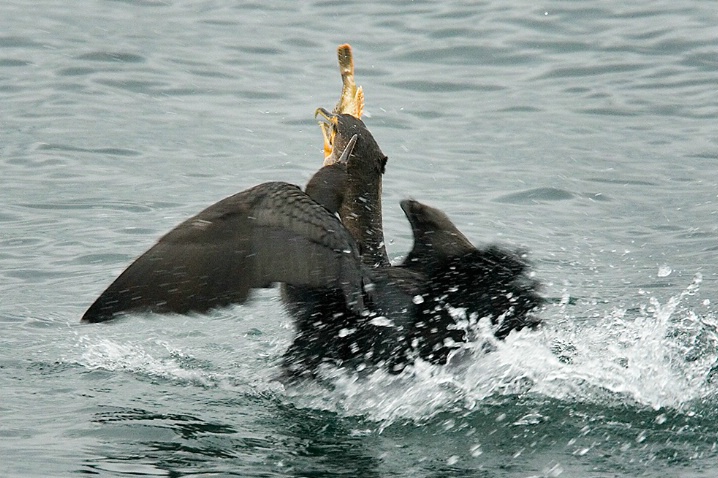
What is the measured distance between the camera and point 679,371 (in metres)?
5.46

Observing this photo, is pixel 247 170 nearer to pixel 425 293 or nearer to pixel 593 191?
pixel 593 191

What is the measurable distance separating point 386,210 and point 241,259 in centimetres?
350

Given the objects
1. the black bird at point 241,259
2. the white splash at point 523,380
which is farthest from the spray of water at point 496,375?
the black bird at point 241,259

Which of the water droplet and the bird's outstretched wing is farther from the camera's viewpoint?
the water droplet

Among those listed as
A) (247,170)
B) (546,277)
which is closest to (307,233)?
(546,277)

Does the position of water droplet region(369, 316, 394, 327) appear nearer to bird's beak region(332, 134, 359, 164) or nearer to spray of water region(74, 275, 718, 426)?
spray of water region(74, 275, 718, 426)

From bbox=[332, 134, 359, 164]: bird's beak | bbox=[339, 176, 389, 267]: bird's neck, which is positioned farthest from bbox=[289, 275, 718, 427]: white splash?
bbox=[332, 134, 359, 164]: bird's beak

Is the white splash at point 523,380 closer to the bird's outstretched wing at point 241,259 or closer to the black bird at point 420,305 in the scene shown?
the black bird at point 420,305

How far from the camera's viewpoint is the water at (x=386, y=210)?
483 cm

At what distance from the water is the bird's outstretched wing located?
535 millimetres

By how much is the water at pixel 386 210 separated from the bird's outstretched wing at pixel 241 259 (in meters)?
0.53

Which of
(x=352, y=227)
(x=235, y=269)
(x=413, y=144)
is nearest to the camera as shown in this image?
(x=235, y=269)

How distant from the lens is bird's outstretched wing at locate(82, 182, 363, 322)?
471cm

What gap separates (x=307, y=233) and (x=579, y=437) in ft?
4.25
